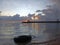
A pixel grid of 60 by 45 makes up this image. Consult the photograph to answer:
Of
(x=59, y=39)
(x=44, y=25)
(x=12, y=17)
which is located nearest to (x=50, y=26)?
(x=44, y=25)

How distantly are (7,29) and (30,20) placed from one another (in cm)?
30

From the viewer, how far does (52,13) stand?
1.69m

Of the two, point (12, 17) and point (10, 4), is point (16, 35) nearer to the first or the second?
point (12, 17)

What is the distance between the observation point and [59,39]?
5.64ft

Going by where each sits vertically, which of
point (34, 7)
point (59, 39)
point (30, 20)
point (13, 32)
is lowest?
point (59, 39)

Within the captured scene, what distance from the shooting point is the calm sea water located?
5.51 feet

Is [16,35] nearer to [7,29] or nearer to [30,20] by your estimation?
[7,29]

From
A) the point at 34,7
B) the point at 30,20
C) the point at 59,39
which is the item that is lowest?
the point at 59,39

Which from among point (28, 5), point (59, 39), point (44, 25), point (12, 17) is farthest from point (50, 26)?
point (12, 17)

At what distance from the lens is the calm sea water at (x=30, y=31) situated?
1.68 metres

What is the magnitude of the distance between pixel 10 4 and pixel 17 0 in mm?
98

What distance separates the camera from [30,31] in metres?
1.70

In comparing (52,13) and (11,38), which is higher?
(52,13)

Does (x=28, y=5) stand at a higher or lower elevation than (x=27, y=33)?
higher
